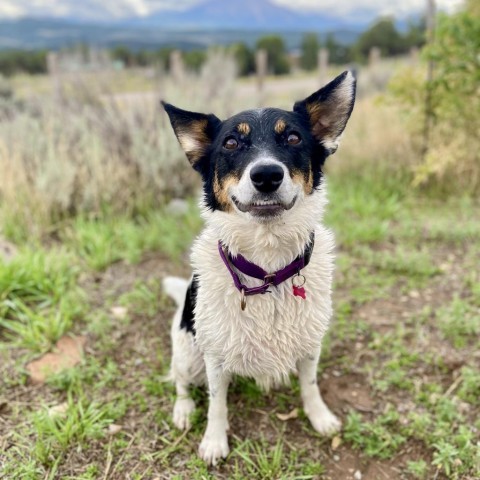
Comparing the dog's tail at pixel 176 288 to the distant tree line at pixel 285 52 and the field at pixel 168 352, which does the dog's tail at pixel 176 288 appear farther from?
the distant tree line at pixel 285 52

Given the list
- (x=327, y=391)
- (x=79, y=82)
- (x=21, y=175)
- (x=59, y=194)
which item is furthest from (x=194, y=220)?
(x=79, y=82)

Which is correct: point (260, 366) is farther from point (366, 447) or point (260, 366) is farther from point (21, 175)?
point (21, 175)

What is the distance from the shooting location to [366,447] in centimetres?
224

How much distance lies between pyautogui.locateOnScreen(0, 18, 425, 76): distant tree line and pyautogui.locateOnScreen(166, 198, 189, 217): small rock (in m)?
16.1

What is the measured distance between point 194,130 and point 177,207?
2866 mm

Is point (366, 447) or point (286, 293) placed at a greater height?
point (286, 293)

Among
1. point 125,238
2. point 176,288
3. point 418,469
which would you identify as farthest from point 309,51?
point 418,469

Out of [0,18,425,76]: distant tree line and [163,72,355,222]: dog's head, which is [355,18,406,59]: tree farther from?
[163,72,355,222]: dog's head

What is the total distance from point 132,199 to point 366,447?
3446mm

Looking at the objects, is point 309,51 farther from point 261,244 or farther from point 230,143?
point 261,244

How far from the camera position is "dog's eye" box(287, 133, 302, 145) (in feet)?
6.42

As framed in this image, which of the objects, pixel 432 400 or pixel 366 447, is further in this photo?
pixel 432 400

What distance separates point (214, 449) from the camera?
7.20 feet

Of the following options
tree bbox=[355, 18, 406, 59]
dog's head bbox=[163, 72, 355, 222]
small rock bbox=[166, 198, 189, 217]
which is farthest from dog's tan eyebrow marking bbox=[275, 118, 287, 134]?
tree bbox=[355, 18, 406, 59]
